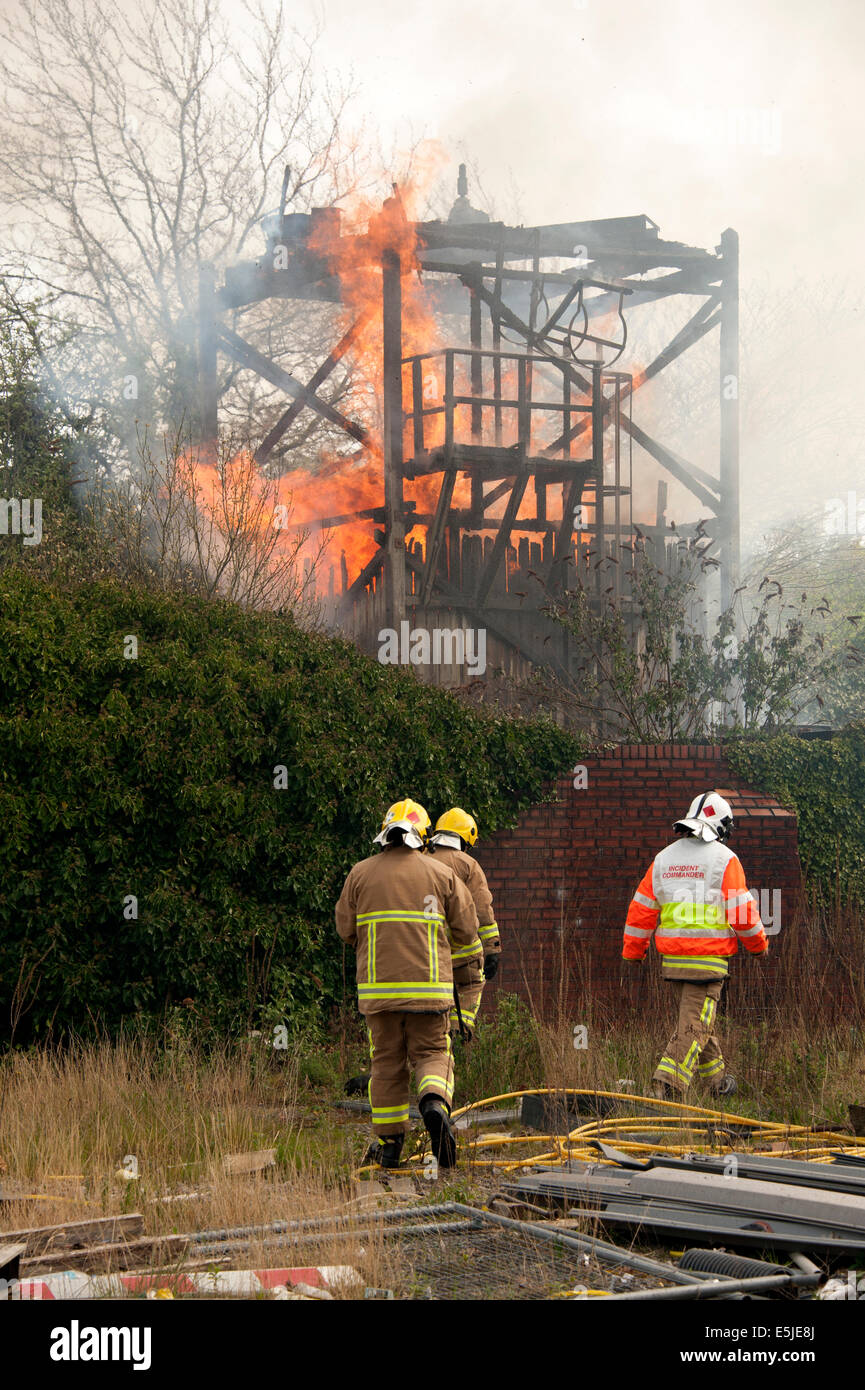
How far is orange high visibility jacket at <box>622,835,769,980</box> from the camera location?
25.9 feet

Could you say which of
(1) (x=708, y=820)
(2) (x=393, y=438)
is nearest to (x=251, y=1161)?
(1) (x=708, y=820)

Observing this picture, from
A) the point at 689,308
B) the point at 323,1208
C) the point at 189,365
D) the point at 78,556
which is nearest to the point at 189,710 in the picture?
the point at 78,556

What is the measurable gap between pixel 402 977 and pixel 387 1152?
87 cm

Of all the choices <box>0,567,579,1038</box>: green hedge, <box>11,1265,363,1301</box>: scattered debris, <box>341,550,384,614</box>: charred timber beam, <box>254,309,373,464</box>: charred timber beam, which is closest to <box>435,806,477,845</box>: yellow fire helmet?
<box>0,567,579,1038</box>: green hedge

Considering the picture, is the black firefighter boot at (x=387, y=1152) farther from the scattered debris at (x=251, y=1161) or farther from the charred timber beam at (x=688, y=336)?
the charred timber beam at (x=688, y=336)

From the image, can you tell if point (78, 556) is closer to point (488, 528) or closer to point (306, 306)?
point (488, 528)

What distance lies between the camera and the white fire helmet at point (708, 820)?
26.5ft

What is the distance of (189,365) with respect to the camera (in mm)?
20453

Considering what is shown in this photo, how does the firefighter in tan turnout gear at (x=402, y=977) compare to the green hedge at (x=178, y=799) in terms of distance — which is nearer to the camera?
the firefighter in tan turnout gear at (x=402, y=977)

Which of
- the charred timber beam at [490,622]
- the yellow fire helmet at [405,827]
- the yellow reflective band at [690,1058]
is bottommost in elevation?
the yellow reflective band at [690,1058]

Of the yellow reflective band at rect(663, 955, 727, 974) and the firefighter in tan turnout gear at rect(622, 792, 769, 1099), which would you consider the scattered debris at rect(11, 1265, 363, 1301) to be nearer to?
the firefighter in tan turnout gear at rect(622, 792, 769, 1099)

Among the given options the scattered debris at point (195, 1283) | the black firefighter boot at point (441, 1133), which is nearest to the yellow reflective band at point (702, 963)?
the black firefighter boot at point (441, 1133)
